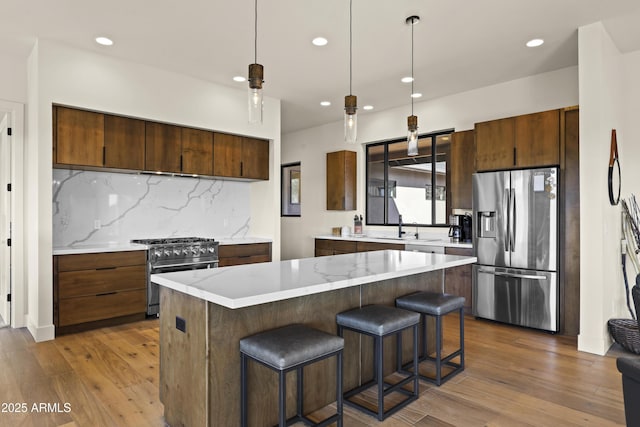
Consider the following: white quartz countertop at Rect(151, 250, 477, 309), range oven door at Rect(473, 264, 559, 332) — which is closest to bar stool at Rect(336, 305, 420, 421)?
white quartz countertop at Rect(151, 250, 477, 309)

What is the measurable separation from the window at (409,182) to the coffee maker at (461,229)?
406 mm

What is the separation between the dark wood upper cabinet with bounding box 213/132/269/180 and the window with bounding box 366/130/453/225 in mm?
1903

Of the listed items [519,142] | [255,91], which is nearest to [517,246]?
[519,142]

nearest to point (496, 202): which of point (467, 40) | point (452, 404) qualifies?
point (467, 40)

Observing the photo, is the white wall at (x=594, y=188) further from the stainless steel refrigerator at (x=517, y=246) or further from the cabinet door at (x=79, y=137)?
the cabinet door at (x=79, y=137)

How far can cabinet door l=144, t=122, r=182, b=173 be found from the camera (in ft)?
15.0

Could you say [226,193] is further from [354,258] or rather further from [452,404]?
[452,404]

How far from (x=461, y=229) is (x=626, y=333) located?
2.01 meters

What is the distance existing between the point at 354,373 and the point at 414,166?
4075mm

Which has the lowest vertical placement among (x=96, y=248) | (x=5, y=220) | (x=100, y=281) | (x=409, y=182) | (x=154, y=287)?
(x=154, y=287)

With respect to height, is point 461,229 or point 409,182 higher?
point 409,182

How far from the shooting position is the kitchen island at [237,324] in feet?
6.36

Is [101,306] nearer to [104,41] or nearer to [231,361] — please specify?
[104,41]

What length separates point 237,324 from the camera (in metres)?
2.06
